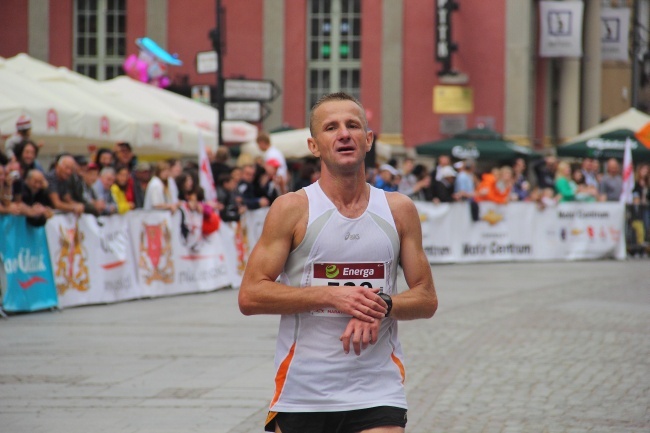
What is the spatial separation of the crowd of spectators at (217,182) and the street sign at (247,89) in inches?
98.4

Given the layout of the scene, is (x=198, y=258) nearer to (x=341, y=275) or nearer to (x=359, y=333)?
(x=341, y=275)

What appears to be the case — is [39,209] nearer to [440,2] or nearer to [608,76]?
[440,2]

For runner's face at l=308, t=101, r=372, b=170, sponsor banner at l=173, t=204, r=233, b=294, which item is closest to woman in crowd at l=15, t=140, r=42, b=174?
sponsor banner at l=173, t=204, r=233, b=294

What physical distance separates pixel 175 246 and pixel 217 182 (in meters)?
2.31

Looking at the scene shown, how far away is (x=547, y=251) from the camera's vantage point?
2562 centimetres

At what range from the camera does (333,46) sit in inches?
1501

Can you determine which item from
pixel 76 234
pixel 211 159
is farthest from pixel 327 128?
pixel 211 159

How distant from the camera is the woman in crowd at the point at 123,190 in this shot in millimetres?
17078

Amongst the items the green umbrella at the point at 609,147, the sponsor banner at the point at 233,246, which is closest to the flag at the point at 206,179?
the sponsor banner at the point at 233,246

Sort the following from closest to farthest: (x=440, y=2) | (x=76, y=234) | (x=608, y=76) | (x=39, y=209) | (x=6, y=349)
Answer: (x=6, y=349) → (x=39, y=209) → (x=76, y=234) → (x=440, y=2) → (x=608, y=76)

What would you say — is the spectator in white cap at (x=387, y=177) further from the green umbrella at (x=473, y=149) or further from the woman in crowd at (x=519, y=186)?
the green umbrella at (x=473, y=149)

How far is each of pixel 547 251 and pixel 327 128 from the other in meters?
21.4

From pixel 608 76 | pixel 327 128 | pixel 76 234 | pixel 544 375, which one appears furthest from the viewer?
pixel 608 76

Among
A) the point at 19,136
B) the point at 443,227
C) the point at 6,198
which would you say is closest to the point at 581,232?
the point at 443,227
